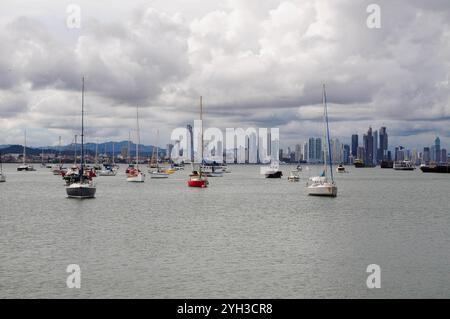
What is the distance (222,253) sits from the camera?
48.8 metres

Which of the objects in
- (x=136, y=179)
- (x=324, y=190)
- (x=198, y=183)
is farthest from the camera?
(x=136, y=179)

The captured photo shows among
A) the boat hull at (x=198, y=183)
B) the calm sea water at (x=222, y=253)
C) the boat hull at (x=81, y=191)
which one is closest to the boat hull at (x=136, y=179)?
the boat hull at (x=198, y=183)

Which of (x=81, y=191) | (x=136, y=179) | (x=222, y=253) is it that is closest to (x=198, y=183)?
(x=136, y=179)

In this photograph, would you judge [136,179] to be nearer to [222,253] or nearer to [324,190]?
[324,190]

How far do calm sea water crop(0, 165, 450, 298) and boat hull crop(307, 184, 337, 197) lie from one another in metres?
23.5

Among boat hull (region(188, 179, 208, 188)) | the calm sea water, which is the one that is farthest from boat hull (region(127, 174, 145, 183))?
the calm sea water

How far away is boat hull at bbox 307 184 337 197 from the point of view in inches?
4405

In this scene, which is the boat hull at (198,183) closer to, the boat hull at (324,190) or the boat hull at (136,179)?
the boat hull at (136,179)

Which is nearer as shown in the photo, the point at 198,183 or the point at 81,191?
the point at 81,191

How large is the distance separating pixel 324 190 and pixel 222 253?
67186 mm

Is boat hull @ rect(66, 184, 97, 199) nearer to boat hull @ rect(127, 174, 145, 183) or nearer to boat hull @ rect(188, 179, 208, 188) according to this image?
boat hull @ rect(188, 179, 208, 188)

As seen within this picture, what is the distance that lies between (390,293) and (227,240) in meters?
23.5
